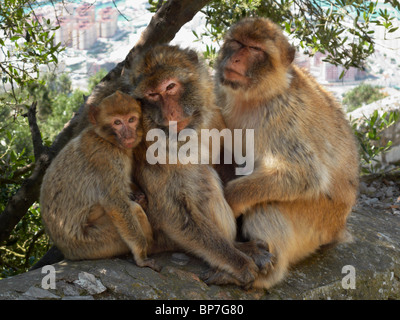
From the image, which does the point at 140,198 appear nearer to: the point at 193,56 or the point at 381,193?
the point at 193,56

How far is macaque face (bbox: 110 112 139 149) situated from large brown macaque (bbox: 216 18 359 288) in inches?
31.3

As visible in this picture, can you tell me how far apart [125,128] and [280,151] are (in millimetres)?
1136

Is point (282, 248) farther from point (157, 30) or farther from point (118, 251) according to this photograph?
point (157, 30)

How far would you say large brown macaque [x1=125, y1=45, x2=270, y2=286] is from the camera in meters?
3.37

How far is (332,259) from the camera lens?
427cm

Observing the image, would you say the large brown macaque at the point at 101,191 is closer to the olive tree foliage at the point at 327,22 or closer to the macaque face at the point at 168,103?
the macaque face at the point at 168,103

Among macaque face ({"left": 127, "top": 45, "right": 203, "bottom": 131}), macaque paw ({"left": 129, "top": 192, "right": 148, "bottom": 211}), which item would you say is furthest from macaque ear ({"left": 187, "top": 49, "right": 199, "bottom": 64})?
macaque paw ({"left": 129, "top": 192, "right": 148, "bottom": 211})

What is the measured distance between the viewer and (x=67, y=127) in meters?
4.85

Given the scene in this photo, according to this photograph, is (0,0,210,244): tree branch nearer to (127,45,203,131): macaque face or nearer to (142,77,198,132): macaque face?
(127,45,203,131): macaque face

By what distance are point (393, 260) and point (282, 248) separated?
1.46m

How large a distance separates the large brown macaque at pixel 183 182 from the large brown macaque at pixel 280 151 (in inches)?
6.7

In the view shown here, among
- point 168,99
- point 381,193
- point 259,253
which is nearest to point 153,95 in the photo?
point 168,99

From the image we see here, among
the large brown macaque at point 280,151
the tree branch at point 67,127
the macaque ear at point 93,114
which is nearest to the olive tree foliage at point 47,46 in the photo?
the tree branch at point 67,127
